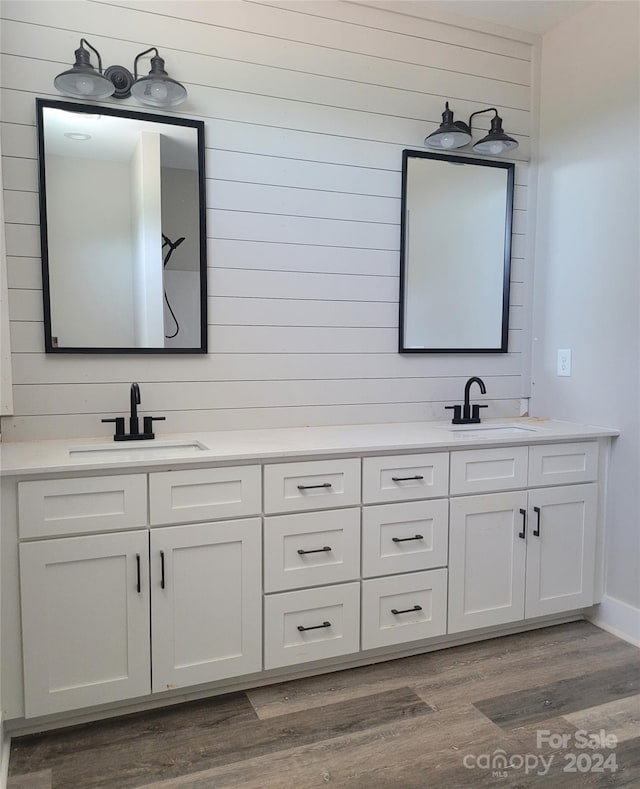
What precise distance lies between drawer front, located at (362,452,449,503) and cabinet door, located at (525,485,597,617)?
1.51 ft

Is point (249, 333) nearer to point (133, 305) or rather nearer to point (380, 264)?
point (133, 305)

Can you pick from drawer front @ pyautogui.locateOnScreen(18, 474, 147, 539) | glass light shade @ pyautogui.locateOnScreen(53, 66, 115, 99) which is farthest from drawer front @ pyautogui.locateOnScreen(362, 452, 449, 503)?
glass light shade @ pyautogui.locateOnScreen(53, 66, 115, 99)

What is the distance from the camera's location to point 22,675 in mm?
1784

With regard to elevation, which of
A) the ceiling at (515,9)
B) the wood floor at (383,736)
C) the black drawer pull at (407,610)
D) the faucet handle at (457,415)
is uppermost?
the ceiling at (515,9)

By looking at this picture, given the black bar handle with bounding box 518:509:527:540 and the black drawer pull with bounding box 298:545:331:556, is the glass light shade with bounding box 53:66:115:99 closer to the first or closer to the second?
the black drawer pull with bounding box 298:545:331:556

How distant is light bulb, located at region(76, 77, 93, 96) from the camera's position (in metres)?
2.08

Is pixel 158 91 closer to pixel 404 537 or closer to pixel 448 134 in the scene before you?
pixel 448 134

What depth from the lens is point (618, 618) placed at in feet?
8.42

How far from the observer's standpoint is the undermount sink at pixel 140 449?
2088 mm

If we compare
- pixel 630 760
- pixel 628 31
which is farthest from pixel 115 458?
pixel 628 31

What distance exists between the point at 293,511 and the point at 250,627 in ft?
1.36

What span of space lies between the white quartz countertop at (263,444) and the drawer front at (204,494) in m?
0.04

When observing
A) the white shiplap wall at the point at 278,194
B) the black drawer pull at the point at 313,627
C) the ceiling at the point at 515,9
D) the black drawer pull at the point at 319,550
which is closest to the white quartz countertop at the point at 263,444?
the white shiplap wall at the point at 278,194

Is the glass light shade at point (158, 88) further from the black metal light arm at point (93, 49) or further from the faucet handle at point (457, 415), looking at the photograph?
the faucet handle at point (457, 415)
